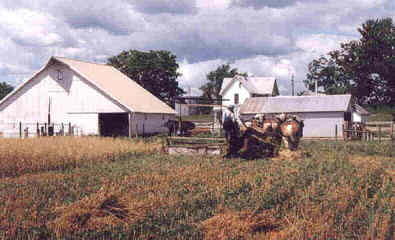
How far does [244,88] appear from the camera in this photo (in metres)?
78.0

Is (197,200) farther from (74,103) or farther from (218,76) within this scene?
(218,76)

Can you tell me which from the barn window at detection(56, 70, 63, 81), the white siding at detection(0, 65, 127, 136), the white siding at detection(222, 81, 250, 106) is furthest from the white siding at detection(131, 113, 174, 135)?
the white siding at detection(222, 81, 250, 106)

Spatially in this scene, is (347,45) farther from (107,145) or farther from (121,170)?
(121,170)

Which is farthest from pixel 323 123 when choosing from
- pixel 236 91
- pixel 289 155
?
pixel 236 91

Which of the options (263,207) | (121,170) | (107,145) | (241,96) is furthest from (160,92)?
(263,207)

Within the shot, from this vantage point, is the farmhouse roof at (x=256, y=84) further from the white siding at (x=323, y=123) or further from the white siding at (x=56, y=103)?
the white siding at (x=56, y=103)

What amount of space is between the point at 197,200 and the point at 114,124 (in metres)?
31.8

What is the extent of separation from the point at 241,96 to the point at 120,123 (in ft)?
132

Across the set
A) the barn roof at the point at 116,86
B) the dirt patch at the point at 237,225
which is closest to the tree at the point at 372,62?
the barn roof at the point at 116,86

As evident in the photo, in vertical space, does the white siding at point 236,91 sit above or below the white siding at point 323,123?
above

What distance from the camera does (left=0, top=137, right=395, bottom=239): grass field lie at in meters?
7.48

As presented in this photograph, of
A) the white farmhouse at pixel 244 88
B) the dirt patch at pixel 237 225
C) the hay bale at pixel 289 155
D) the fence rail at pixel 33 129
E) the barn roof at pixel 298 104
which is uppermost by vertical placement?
the white farmhouse at pixel 244 88

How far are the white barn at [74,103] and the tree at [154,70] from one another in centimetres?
3239

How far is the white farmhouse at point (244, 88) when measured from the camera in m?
78.1
